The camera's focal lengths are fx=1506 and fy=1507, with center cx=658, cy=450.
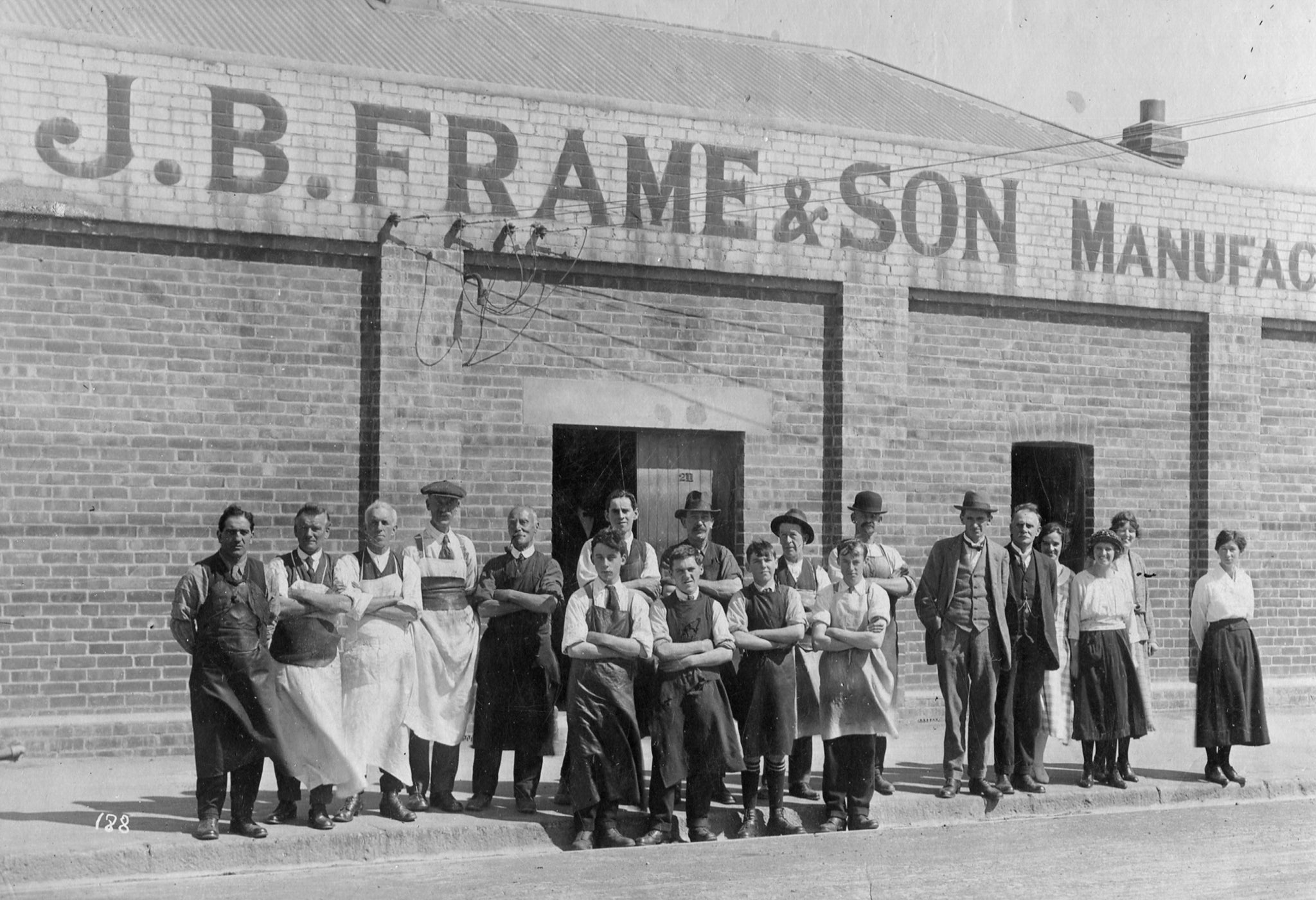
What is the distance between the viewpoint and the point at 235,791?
312 inches

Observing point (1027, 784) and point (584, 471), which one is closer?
point (1027, 784)

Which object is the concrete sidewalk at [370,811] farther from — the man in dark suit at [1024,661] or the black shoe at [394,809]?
the man in dark suit at [1024,661]

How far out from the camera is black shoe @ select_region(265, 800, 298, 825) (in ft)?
27.2

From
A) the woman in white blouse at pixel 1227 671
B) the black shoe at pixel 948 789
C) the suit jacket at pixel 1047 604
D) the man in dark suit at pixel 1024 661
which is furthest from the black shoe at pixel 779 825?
the woman in white blouse at pixel 1227 671

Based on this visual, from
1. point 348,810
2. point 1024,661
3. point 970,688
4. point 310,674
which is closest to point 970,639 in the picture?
point 970,688

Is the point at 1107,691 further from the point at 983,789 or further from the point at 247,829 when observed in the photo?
the point at 247,829

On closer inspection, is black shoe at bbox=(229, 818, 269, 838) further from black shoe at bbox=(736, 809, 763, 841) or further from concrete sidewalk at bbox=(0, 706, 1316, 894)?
black shoe at bbox=(736, 809, 763, 841)

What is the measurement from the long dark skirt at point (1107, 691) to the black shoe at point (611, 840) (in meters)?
3.45

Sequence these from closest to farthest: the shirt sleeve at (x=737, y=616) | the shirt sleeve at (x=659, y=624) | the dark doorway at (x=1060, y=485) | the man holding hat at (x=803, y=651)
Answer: the shirt sleeve at (x=659, y=624), the shirt sleeve at (x=737, y=616), the man holding hat at (x=803, y=651), the dark doorway at (x=1060, y=485)

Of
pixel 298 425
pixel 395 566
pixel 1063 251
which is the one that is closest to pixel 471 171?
pixel 298 425

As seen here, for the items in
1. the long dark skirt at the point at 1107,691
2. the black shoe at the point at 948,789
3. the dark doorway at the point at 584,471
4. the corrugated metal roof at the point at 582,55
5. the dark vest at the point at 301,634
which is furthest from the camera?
the corrugated metal roof at the point at 582,55

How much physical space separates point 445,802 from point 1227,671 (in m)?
5.48

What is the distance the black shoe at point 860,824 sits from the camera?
8867 millimetres

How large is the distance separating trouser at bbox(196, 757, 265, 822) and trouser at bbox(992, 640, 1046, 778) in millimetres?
4696
